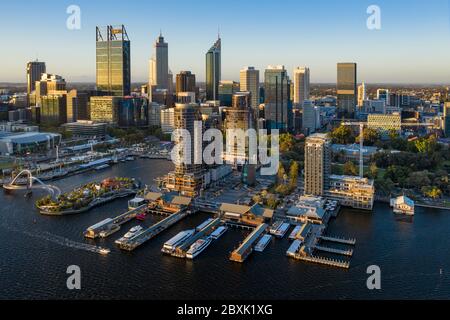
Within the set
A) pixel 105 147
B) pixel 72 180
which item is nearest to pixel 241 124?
pixel 72 180

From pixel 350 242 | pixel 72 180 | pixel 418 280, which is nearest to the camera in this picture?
pixel 418 280

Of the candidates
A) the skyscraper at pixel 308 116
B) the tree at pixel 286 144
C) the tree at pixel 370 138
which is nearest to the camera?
the tree at pixel 286 144

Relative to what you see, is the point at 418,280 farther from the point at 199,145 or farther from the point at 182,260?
the point at 199,145

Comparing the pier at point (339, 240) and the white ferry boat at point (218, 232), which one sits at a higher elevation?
the white ferry boat at point (218, 232)

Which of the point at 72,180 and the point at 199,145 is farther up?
the point at 199,145

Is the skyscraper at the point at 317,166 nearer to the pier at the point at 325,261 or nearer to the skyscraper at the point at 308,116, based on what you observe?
the pier at the point at 325,261

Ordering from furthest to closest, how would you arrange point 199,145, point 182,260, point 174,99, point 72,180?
1. point 174,99
2. point 72,180
3. point 199,145
4. point 182,260

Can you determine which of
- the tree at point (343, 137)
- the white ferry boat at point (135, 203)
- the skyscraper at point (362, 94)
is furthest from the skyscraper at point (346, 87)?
the white ferry boat at point (135, 203)
